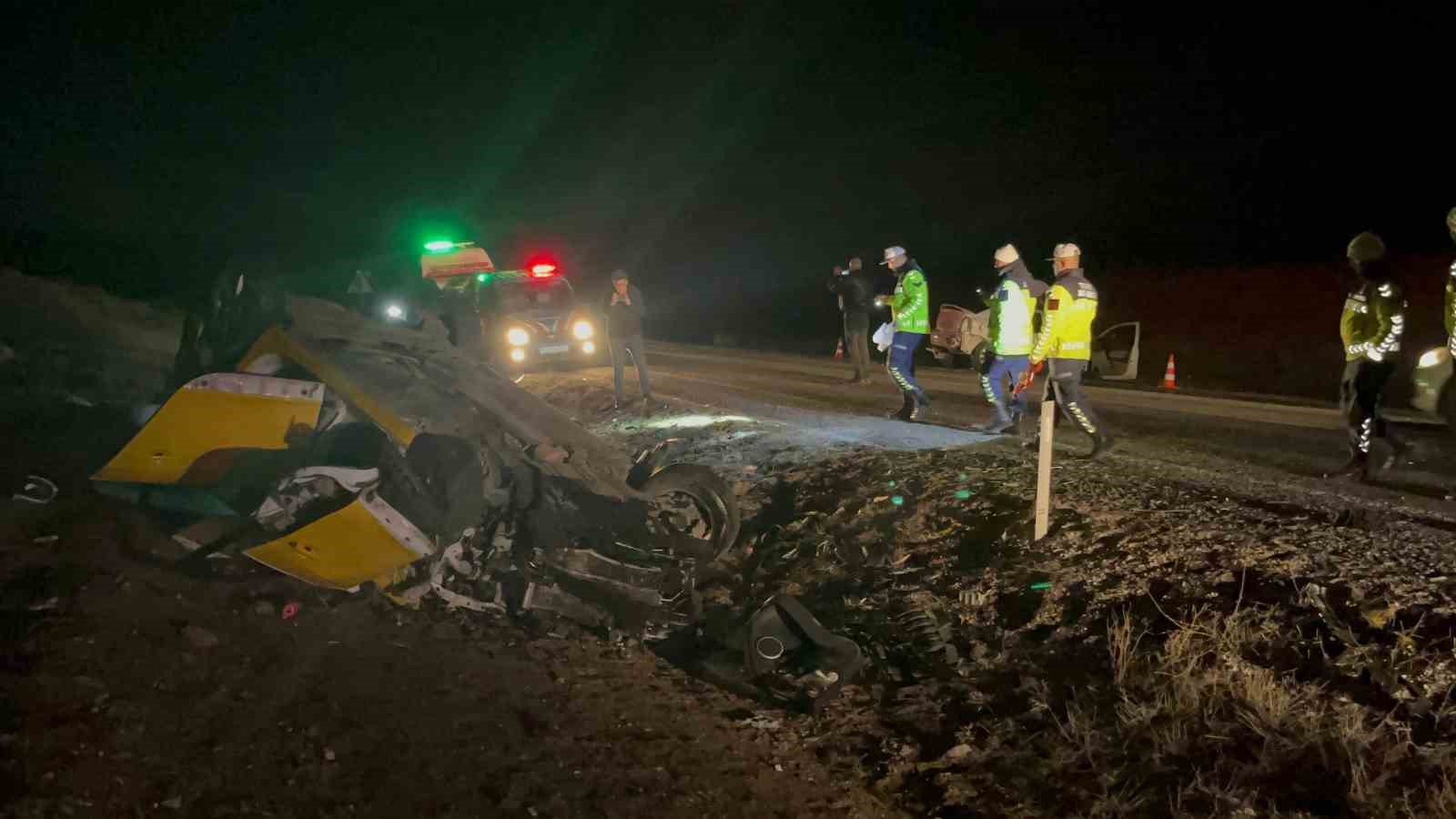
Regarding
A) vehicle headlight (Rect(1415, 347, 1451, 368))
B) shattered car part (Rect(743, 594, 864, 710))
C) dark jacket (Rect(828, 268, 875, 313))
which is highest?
dark jacket (Rect(828, 268, 875, 313))

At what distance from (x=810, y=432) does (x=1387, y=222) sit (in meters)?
26.7

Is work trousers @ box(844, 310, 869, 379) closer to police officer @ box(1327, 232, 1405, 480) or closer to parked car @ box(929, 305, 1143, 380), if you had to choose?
parked car @ box(929, 305, 1143, 380)

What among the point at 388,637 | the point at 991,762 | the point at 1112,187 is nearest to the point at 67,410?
the point at 388,637

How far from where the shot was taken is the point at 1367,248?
6.44 metres

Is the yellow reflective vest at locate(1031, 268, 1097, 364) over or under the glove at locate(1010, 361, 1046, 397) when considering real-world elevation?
over

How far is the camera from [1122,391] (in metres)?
13.4

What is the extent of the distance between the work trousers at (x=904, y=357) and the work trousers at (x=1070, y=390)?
2.15 meters

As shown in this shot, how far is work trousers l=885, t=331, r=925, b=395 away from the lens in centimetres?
943

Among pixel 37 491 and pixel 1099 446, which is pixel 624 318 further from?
pixel 37 491

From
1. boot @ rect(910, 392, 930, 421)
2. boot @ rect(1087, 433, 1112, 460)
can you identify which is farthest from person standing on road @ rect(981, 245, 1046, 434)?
boot @ rect(910, 392, 930, 421)

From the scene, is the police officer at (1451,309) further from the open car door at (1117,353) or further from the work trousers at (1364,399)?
the open car door at (1117,353)

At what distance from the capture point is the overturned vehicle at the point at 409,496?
5.27 metres

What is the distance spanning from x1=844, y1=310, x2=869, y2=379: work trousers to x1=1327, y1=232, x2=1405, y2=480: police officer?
7105 mm

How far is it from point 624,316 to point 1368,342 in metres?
7.26
